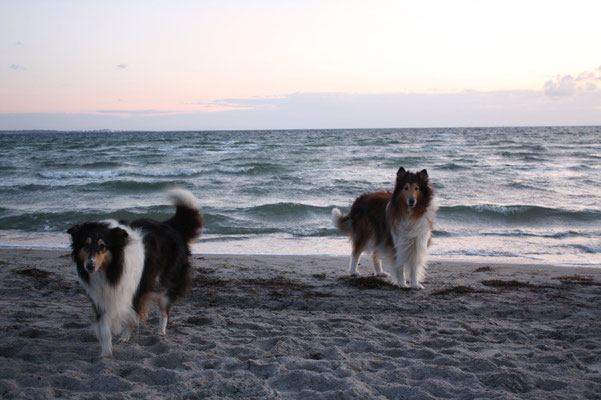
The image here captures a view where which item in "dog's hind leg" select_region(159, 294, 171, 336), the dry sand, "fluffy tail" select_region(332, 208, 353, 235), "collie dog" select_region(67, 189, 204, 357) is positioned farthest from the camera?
"fluffy tail" select_region(332, 208, 353, 235)

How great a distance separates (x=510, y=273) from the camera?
7230 millimetres

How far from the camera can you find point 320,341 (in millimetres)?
4223

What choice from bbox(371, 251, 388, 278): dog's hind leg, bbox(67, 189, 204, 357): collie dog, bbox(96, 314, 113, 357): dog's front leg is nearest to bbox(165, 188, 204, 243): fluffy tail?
bbox(67, 189, 204, 357): collie dog

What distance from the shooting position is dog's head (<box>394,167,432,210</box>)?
19.9 feet

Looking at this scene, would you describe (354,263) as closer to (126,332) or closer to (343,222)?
(343,222)

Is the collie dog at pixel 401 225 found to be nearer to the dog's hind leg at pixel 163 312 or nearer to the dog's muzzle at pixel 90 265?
the dog's hind leg at pixel 163 312

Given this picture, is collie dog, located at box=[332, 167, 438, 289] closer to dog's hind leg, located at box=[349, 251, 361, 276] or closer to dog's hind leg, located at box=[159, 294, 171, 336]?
dog's hind leg, located at box=[349, 251, 361, 276]

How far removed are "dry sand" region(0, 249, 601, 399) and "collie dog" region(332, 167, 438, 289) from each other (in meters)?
0.35

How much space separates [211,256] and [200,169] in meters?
16.5

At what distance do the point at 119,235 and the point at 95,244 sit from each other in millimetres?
225

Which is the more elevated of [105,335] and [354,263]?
[105,335]

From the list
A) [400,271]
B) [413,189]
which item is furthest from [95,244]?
[400,271]

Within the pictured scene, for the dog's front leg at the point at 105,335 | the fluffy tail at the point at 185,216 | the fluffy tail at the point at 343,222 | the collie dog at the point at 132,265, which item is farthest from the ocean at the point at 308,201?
the dog's front leg at the point at 105,335

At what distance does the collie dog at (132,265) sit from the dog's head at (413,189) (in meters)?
2.62
